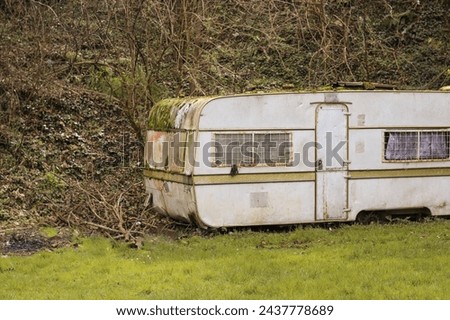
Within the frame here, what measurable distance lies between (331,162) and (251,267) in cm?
379

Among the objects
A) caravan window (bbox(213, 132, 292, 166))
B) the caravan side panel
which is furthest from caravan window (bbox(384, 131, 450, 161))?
caravan window (bbox(213, 132, 292, 166))

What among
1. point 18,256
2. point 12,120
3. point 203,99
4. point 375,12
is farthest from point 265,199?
point 375,12

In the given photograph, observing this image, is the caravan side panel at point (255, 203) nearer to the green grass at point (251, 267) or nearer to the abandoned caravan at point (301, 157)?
the abandoned caravan at point (301, 157)

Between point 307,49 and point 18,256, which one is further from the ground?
point 307,49

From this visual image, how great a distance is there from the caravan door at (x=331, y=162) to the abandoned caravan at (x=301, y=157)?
0.05 feet

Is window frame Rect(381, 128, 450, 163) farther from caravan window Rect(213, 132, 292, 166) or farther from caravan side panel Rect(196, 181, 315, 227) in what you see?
caravan window Rect(213, 132, 292, 166)

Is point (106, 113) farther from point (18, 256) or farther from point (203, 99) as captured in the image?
point (18, 256)

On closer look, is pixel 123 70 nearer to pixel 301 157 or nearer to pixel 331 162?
pixel 301 157

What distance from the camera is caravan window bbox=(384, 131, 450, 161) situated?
48.1ft

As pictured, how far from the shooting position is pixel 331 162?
1425 centimetres

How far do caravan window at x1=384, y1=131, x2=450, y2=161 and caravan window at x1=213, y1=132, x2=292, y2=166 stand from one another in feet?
6.18

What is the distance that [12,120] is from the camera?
18.1 m

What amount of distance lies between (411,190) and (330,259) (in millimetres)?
3742

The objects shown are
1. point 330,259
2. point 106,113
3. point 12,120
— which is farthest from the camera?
point 106,113
